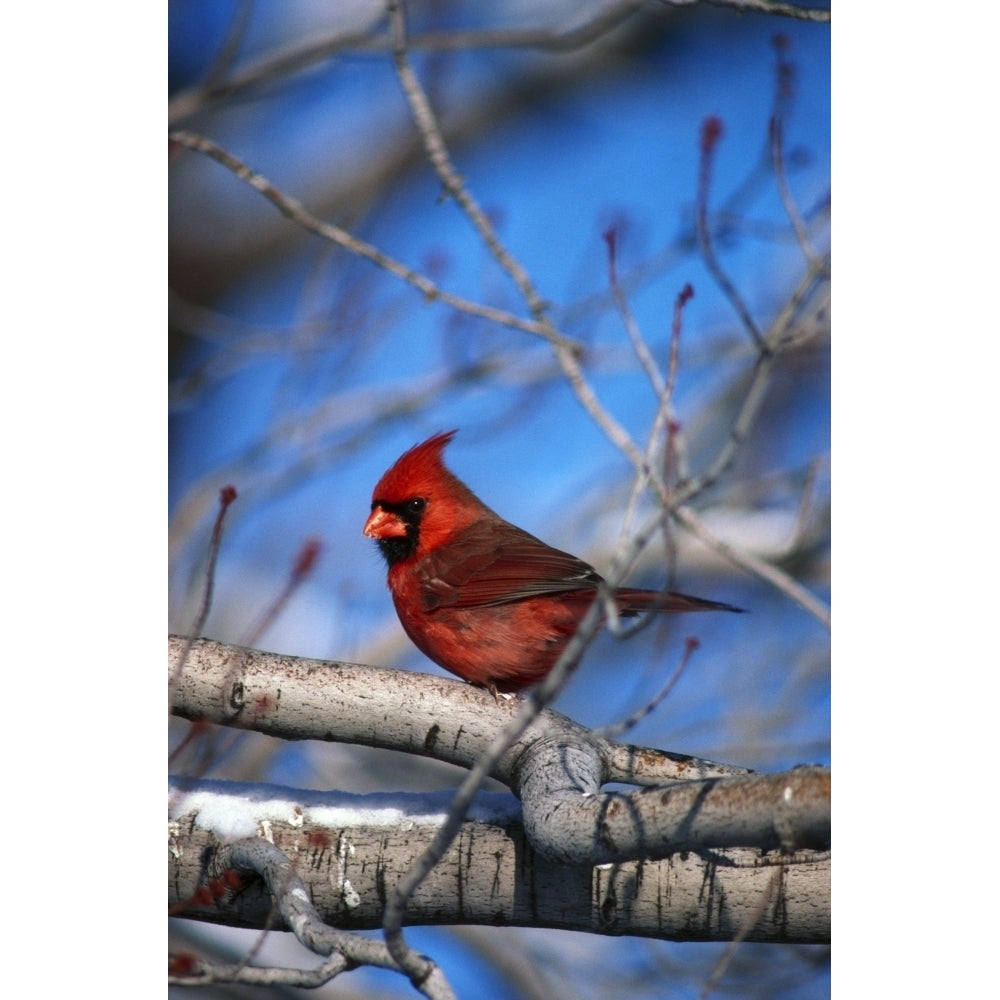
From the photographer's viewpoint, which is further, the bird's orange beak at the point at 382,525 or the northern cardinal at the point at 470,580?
the bird's orange beak at the point at 382,525

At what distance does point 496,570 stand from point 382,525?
10.4 inches

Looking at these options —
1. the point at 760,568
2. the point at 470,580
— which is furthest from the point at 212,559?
the point at 760,568

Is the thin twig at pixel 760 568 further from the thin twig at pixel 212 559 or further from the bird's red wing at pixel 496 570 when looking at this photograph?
the thin twig at pixel 212 559

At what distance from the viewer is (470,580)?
3.01 m

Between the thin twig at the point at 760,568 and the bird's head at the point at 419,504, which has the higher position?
the bird's head at the point at 419,504

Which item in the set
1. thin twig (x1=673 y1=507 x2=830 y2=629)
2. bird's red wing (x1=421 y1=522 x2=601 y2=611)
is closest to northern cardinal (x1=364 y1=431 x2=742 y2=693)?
bird's red wing (x1=421 y1=522 x2=601 y2=611)

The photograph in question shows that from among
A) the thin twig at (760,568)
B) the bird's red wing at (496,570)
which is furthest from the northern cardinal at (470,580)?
the thin twig at (760,568)

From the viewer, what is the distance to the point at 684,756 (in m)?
2.75

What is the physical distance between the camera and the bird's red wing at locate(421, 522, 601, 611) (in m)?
2.88

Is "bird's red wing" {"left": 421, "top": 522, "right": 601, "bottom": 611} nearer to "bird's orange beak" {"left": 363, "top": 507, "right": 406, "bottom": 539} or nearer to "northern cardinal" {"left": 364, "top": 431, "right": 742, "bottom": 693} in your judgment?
"northern cardinal" {"left": 364, "top": 431, "right": 742, "bottom": 693}

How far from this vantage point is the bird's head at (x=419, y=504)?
2938 millimetres
